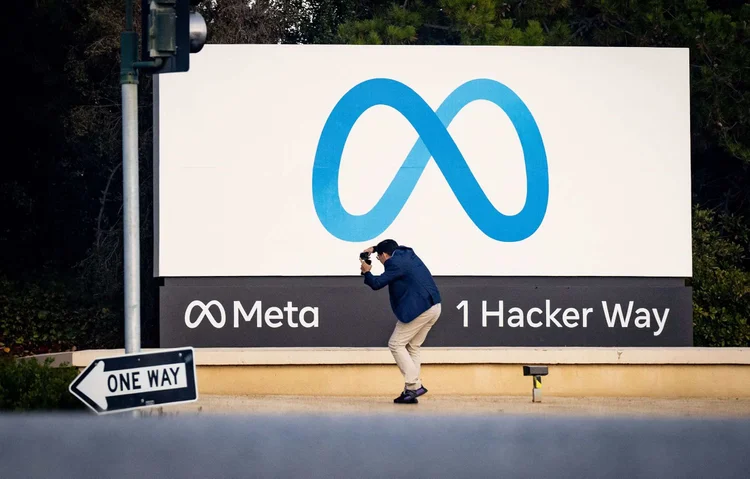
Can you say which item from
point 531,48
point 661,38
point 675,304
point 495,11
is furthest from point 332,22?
point 675,304

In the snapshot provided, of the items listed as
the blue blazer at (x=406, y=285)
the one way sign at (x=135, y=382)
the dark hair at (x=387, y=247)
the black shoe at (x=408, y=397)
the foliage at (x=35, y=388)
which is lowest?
the black shoe at (x=408, y=397)

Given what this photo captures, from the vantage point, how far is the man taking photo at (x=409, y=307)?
13812 mm

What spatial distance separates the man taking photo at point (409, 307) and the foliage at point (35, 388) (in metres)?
3.55

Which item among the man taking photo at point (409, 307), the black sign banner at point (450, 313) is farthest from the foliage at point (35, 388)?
the man taking photo at point (409, 307)

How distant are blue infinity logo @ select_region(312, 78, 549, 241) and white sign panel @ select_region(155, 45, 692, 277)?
0.02 meters

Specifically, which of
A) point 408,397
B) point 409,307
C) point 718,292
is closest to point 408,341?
point 409,307

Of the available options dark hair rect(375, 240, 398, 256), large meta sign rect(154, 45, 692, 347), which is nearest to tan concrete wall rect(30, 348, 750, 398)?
large meta sign rect(154, 45, 692, 347)

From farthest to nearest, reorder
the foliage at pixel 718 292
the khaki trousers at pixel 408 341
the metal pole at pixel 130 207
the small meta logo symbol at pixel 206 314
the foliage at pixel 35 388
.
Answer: the foliage at pixel 718 292 < the small meta logo symbol at pixel 206 314 < the khaki trousers at pixel 408 341 < the foliage at pixel 35 388 < the metal pole at pixel 130 207

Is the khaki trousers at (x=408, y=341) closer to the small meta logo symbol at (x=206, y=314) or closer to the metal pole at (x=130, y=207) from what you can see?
the small meta logo symbol at (x=206, y=314)

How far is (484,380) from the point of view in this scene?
14969mm

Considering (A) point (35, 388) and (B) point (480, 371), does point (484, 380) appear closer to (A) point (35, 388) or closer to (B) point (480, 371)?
(B) point (480, 371)

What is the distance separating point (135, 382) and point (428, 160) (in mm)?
7355

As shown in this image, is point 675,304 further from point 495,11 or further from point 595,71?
A: point 495,11

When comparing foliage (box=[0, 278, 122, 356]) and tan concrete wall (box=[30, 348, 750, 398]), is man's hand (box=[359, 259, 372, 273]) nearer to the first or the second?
tan concrete wall (box=[30, 348, 750, 398])
